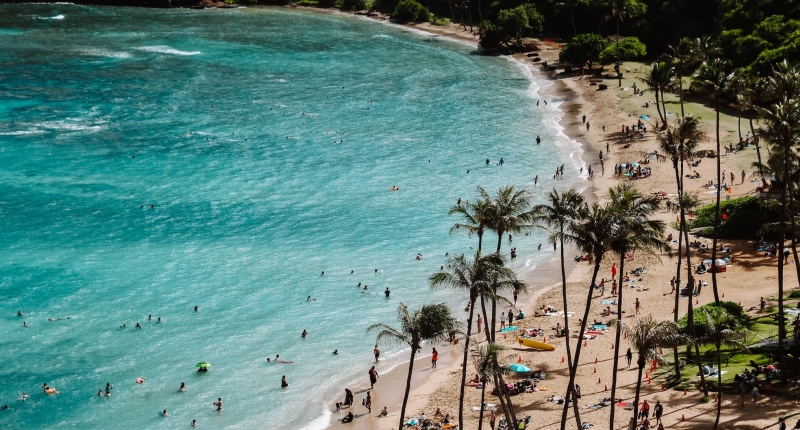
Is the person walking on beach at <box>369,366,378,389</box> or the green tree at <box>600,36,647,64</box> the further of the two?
the green tree at <box>600,36,647,64</box>

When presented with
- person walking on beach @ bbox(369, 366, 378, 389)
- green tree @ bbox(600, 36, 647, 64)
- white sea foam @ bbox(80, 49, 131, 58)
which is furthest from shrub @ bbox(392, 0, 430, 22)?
person walking on beach @ bbox(369, 366, 378, 389)

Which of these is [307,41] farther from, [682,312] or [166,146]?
[682,312]

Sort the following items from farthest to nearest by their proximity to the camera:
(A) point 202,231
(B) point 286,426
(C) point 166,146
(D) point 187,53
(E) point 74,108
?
(D) point 187,53 → (E) point 74,108 → (C) point 166,146 → (A) point 202,231 → (B) point 286,426

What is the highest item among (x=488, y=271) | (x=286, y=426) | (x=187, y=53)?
(x=187, y=53)

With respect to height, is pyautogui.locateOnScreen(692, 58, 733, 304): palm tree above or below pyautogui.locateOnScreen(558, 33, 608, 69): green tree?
below

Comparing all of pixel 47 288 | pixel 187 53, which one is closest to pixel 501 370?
pixel 47 288

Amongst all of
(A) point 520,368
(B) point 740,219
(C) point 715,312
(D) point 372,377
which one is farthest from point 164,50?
(C) point 715,312

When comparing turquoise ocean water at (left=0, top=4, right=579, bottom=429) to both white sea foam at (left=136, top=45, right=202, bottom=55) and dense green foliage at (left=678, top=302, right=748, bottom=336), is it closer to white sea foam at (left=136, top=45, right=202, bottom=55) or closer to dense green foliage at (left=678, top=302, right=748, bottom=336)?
white sea foam at (left=136, top=45, right=202, bottom=55)

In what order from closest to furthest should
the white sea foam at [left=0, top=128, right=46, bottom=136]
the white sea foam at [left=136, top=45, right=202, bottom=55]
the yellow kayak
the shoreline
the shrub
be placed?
1. the shoreline
2. the yellow kayak
3. the white sea foam at [left=0, top=128, right=46, bottom=136]
4. the white sea foam at [left=136, top=45, right=202, bottom=55]
5. the shrub
